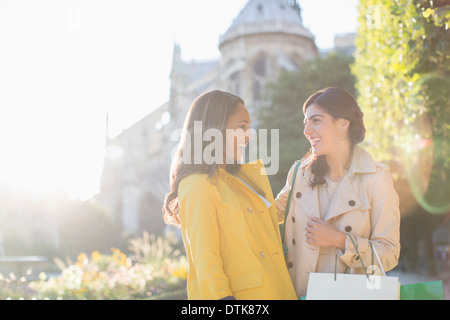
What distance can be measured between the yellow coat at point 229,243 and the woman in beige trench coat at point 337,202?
0.21m

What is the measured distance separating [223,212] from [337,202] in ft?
2.08

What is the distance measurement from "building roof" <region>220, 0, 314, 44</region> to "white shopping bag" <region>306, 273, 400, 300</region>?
36.7 meters

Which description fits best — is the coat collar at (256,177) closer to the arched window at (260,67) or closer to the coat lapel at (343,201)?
the coat lapel at (343,201)

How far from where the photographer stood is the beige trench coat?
2568mm

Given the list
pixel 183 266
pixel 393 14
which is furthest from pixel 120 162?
pixel 393 14

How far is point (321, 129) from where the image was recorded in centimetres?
278

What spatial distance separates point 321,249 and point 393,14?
3123mm

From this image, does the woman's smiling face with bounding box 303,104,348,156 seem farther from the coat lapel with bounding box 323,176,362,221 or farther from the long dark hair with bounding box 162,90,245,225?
the long dark hair with bounding box 162,90,245,225

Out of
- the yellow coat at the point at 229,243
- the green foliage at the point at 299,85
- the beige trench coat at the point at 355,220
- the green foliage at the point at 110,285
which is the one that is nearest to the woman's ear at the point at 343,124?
the beige trench coat at the point at 355,220

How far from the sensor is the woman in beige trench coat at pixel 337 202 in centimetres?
259

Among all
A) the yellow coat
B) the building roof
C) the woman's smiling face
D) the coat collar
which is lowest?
the yellow coat

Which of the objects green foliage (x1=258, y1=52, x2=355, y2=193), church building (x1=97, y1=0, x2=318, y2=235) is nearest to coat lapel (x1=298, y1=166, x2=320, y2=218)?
green foliage (x1=258, y1=52, x2=355, y2=193)

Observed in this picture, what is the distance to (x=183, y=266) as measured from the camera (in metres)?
10.9
